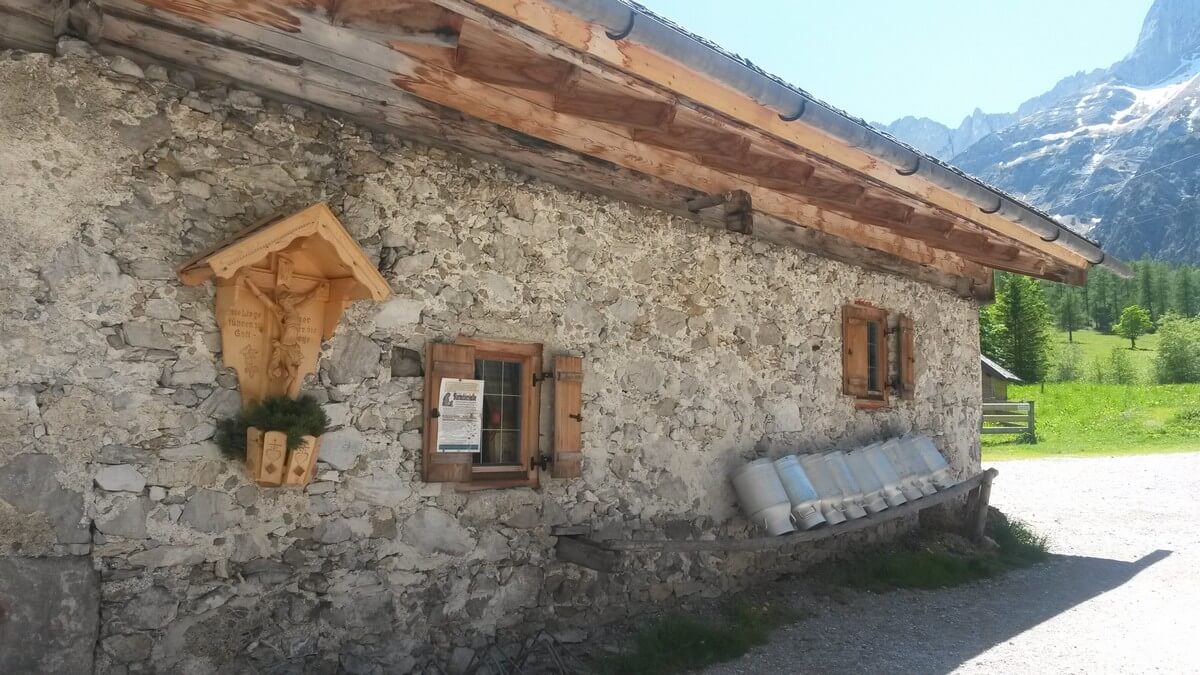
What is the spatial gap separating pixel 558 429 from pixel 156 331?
216 cm

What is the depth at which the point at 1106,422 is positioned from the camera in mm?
23641

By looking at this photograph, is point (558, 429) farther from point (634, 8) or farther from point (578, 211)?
point (634, 8)

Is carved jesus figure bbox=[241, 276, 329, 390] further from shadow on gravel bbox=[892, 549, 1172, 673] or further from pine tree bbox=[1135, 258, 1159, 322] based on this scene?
pine tree bbox=[1135, 258, 1159, 322]

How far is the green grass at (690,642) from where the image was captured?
4.58 meters

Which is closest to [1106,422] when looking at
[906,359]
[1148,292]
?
[906,359]

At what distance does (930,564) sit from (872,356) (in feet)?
6.13

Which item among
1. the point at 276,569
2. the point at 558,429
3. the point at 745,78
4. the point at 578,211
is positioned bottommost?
the point at 276,569

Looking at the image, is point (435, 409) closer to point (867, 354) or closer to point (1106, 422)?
point (867, 354)

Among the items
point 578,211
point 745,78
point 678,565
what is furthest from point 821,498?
point 745,78

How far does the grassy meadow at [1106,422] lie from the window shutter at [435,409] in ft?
50.1

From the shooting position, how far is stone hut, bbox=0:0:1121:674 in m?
3.20

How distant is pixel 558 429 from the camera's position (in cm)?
475

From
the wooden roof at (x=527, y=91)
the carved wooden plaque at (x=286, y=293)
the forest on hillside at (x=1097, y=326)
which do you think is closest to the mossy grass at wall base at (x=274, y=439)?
the carved wooden plaque at (x=286, y=293)

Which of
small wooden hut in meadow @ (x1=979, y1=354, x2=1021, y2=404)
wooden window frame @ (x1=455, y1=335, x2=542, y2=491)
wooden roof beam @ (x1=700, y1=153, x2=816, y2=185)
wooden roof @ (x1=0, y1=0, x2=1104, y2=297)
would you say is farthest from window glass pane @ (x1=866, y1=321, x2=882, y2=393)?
small wooden hut in meadow @ (x1=979, y1=354, x2=1021, y2=404)
